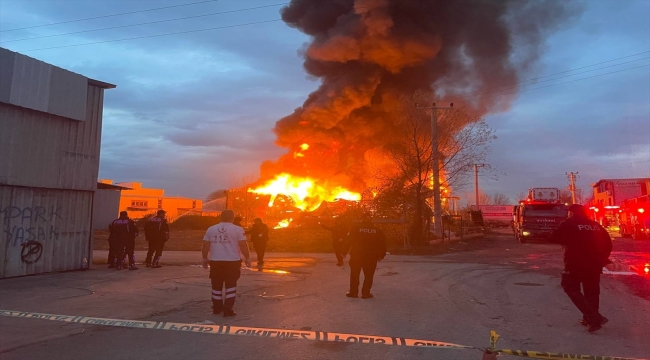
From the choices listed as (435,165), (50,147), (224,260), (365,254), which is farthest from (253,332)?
(435,165)

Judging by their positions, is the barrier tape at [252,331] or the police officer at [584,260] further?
the police officer at [584,260]

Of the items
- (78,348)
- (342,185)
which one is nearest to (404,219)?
(342,185)

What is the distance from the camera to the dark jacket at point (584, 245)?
5441 mm

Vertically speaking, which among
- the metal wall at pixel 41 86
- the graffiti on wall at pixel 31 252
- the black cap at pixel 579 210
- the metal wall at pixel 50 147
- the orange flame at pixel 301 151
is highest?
the orange flame at pixel 301 151

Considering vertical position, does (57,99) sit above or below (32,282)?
above

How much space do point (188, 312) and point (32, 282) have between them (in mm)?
Answer: 4484

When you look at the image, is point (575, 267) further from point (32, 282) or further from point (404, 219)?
point (404, 219)

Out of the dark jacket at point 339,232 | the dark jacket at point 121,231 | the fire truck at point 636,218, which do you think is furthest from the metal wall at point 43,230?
the fire truck at point 636,218

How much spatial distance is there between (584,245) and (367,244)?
313 cm

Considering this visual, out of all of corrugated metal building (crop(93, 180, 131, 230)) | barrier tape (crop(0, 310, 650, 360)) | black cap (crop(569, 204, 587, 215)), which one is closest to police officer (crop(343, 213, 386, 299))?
barrier tape (crop(0, 310, 650, 360))

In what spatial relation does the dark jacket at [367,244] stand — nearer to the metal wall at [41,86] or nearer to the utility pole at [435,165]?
the metal wall at [41,86]

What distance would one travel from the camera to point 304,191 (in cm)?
3067

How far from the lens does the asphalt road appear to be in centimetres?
450

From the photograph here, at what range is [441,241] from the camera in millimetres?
20578
